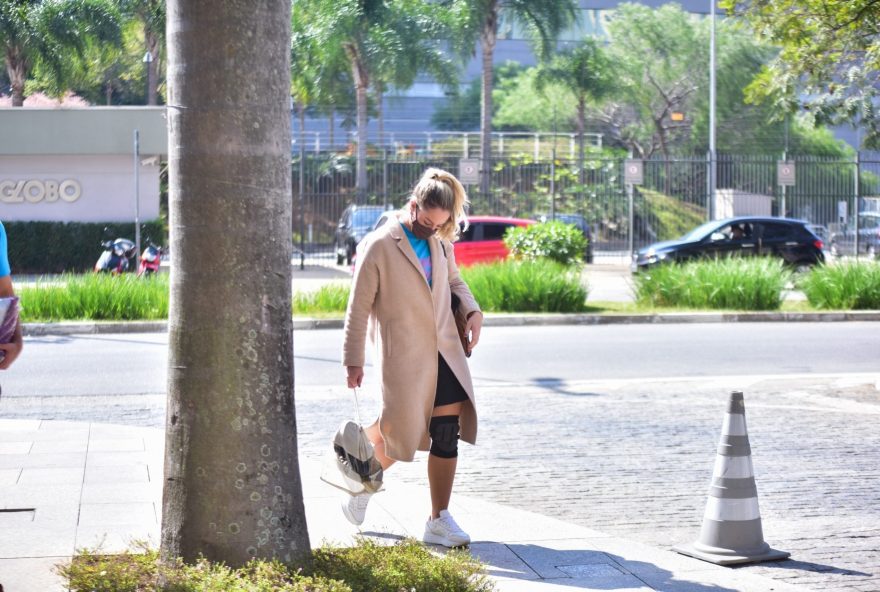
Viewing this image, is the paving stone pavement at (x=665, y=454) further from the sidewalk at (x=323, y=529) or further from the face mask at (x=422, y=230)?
the face mask at (x=422, y=230)

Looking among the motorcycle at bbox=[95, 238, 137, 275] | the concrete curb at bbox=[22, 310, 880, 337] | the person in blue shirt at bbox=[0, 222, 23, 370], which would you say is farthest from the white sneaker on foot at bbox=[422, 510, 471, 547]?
the motorcycle at bbox=[95, 238, 137, 275]

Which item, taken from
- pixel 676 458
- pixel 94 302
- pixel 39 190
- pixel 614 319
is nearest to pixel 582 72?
pixel 39 190

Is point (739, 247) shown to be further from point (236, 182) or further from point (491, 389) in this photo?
point (236, 182)

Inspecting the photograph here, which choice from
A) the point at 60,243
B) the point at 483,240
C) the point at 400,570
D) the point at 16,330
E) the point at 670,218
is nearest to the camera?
the point at 400,570

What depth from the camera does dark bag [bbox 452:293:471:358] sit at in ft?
19.1

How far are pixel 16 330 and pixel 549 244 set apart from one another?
1663cm

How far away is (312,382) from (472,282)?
730 cm

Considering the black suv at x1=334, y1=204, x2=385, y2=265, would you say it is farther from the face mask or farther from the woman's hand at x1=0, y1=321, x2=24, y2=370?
the woman's hand at x1=0, y1=321, x2=24, y2=370

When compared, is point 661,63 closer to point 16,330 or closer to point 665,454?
point 665,454

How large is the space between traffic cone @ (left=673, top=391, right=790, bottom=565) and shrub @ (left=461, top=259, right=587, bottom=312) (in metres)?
12.5

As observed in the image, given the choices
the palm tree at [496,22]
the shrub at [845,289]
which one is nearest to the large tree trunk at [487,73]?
the palm tree at [496,22]

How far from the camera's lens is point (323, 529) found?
589cm

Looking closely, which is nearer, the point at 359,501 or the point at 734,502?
the point at 359,501

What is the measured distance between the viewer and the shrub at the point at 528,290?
1823 cm
